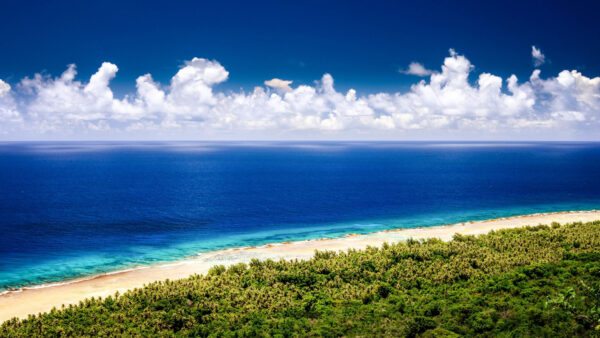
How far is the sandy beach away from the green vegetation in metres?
8.20

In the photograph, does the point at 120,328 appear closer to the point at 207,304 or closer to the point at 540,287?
the point at 207,304

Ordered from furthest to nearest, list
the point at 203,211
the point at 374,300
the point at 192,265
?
the point at 203,211 → the point at 192,265 → the point at 374,300

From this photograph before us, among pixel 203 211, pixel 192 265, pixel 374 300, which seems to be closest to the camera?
pixel 374 300

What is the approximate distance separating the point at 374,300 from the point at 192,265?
2176 cm

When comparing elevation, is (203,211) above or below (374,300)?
below

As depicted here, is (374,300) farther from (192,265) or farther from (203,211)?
(203,211)

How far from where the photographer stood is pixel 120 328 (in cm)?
1930

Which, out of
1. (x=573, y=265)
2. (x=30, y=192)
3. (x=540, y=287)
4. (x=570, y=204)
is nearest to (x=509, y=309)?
(x=540, y=287)

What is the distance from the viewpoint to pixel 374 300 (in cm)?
2347

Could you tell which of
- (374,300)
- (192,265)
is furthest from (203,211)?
(374,300)

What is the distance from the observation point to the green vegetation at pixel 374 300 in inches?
743

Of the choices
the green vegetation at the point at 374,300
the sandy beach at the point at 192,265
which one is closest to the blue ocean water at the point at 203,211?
A: the sandy beach at the point at 192,265

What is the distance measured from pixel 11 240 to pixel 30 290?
21.3 meters

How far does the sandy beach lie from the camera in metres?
28.8
